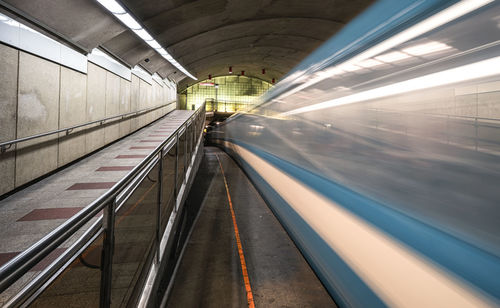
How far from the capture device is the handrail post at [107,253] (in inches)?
52.4

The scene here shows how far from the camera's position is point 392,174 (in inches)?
56.3

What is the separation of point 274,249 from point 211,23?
11.2 meters

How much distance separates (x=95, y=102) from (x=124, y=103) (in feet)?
6.62

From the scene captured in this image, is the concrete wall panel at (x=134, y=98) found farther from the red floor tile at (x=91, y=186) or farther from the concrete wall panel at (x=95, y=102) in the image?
the red floor tile at (x=91, y=186)

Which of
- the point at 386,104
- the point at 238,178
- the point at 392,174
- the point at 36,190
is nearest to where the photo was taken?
the point at 392,174

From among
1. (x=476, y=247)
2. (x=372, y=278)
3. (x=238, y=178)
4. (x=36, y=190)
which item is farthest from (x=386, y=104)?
(x=238, y=178)

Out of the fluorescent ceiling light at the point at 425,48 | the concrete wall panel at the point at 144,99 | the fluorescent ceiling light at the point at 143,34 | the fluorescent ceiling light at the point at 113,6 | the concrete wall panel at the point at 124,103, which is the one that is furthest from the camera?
the concrete wall panel at the point at 144,99

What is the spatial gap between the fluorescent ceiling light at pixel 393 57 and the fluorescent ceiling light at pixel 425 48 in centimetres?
3

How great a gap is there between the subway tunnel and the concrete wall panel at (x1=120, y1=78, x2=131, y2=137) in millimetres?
Result: 1733

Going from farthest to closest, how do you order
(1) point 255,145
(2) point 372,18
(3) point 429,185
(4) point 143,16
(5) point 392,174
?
(4) point 143,16, (1) point 255,145, (2) point 372,18, (5) point 392,174, (3) point 429,185

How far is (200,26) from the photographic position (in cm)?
1161

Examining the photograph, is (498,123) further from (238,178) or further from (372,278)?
(238,178)

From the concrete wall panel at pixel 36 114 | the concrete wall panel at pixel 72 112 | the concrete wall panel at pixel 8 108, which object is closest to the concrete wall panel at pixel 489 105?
the concrete wall panel at pixel 8 108

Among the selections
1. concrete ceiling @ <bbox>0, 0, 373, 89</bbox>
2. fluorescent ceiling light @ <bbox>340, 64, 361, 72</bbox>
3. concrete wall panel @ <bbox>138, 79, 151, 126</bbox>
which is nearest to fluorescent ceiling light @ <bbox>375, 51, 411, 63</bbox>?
fluorescent ceiling light @ <bbox>340, 64, 361, 72</bbox>
